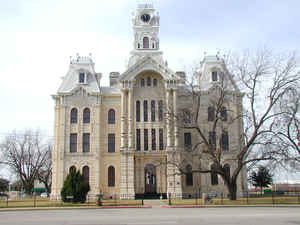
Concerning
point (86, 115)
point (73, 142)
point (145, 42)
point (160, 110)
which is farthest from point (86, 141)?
point (145, 42)

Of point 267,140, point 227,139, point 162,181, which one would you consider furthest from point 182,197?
point 267,140

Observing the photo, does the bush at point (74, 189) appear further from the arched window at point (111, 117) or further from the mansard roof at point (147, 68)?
the mansard roof at point (147, 68)

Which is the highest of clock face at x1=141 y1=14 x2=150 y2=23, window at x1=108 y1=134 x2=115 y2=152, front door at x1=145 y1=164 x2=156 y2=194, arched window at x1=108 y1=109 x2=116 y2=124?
clock face at x1=141 y1=14 x2=150 y2=23

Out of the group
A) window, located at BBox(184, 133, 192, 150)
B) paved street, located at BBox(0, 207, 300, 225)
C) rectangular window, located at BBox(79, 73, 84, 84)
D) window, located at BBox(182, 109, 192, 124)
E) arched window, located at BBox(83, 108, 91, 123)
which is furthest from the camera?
rectangular window, located at BBox(79, 73, 84, 84)

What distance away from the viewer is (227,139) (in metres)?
44.1

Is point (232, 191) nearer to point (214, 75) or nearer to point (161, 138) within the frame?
point (161, 138)

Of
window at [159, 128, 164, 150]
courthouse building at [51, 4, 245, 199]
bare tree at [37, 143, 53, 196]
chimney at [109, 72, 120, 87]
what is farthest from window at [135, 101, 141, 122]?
bare tree at [37, 143, 53, 196]

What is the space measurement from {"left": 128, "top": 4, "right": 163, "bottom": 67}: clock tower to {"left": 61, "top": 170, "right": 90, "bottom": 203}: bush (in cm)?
1869

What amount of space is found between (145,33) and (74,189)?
24553mm

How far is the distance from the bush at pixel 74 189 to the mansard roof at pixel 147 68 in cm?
1476

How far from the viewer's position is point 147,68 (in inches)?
1721

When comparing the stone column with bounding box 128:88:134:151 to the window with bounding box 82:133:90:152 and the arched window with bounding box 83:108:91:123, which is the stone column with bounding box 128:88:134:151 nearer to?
the arched window with bounding box 83:108:91:123

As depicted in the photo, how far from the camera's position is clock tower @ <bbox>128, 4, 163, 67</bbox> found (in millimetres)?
47094

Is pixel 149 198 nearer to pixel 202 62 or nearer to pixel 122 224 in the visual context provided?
pixel 202 62
